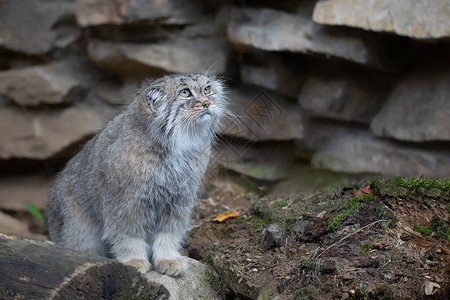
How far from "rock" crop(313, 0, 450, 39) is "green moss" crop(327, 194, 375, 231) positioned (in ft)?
5.50

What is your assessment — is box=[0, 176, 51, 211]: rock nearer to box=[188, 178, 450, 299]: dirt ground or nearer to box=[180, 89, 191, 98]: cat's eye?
box=[188, 178, 450, 299]: dirt ground

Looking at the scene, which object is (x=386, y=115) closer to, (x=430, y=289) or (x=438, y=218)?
(x=438, y=218)

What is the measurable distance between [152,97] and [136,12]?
7.15ft

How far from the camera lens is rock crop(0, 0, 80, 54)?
598 cm

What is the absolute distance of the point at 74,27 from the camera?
6.14 metres

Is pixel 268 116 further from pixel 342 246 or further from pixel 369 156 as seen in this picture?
pixel 342 246

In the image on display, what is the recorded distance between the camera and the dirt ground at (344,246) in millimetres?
2953

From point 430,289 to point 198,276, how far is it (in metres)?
1.50

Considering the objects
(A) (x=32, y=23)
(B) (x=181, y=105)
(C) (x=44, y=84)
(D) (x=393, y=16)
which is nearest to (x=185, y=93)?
(B) (x=181, y=105)

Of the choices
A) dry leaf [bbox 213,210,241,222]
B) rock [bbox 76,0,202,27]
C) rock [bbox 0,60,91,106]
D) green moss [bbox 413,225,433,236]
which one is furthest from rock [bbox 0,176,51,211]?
green moss [bbox 413,225,433,236]

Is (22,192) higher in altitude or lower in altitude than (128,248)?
lower

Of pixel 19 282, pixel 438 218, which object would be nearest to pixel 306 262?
pixel 438 218

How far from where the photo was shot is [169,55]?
565 cm

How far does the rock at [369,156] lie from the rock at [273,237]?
5.72 ft
